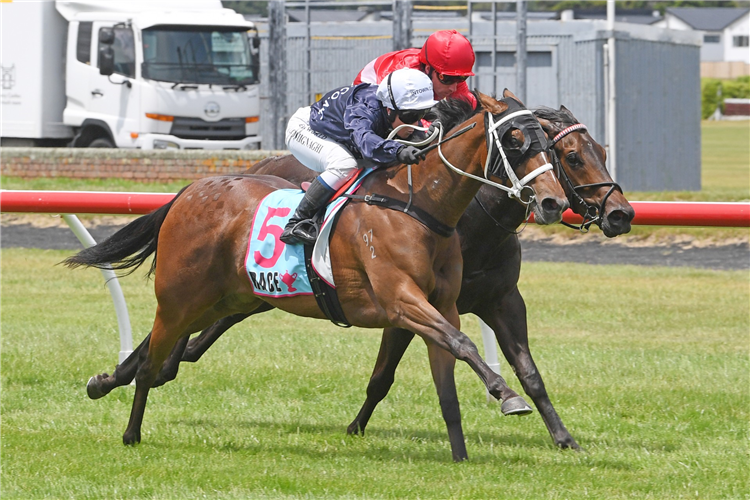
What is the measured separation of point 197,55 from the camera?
1869 centimetres

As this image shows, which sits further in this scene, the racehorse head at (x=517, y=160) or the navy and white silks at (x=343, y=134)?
the navy and white silks at (x=343, y=134)

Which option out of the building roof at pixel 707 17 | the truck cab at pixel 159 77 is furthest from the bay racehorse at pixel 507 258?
the building roof at pixel 707 17

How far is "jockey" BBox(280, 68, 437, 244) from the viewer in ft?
16.5

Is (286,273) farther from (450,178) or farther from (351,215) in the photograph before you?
(450,178)

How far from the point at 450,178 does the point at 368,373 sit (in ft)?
8.97

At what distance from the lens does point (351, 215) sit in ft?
17.1

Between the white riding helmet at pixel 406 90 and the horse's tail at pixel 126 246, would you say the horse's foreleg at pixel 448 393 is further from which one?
the horse's tail at pixel 126 246

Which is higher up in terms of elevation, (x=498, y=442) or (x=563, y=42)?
(x=563, y=42)

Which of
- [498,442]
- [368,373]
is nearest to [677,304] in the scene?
[368,373]

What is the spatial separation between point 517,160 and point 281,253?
1273mm

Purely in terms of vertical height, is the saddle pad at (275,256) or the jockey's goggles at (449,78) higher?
the jockey's goggles at (449,78)

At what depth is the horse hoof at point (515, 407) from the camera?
4477 mm

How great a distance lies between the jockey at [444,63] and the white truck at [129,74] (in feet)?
44.2

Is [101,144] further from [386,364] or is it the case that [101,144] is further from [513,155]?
[513,155]
